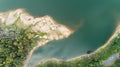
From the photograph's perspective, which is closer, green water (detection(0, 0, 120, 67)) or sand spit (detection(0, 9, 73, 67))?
green water (detection(0, 0, 120, 67))

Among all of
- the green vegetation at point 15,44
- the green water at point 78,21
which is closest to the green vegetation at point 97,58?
the green water at point 78,21

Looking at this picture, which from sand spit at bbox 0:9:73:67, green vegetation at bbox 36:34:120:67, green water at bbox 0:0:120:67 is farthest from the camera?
sand spit at bbox 0:9:73:67

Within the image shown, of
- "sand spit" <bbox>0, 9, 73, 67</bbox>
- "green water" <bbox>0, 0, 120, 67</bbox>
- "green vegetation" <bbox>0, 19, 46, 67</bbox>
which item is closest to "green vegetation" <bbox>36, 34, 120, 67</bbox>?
"green water" <bbox>0, 0, 120, 67</bbox>

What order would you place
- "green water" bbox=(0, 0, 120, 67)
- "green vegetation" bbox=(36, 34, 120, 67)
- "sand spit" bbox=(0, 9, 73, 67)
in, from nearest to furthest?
"green vegetation" bbox=(36, 34, 120, 67) < "green water" bbox=(0, 0, 120, 67) < "sand spit" bbox=(0, 9, 73, 67)

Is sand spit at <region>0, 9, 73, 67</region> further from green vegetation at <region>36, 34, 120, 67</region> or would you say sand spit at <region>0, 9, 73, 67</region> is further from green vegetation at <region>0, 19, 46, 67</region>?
green vegetation at <region>36, 34, 120, 67</region>

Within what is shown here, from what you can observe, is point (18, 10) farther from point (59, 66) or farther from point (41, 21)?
point (59, 66)

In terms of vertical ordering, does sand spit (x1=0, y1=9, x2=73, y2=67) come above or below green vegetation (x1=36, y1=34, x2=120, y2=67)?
above

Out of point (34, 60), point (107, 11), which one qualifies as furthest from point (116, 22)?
point (34, 60)
